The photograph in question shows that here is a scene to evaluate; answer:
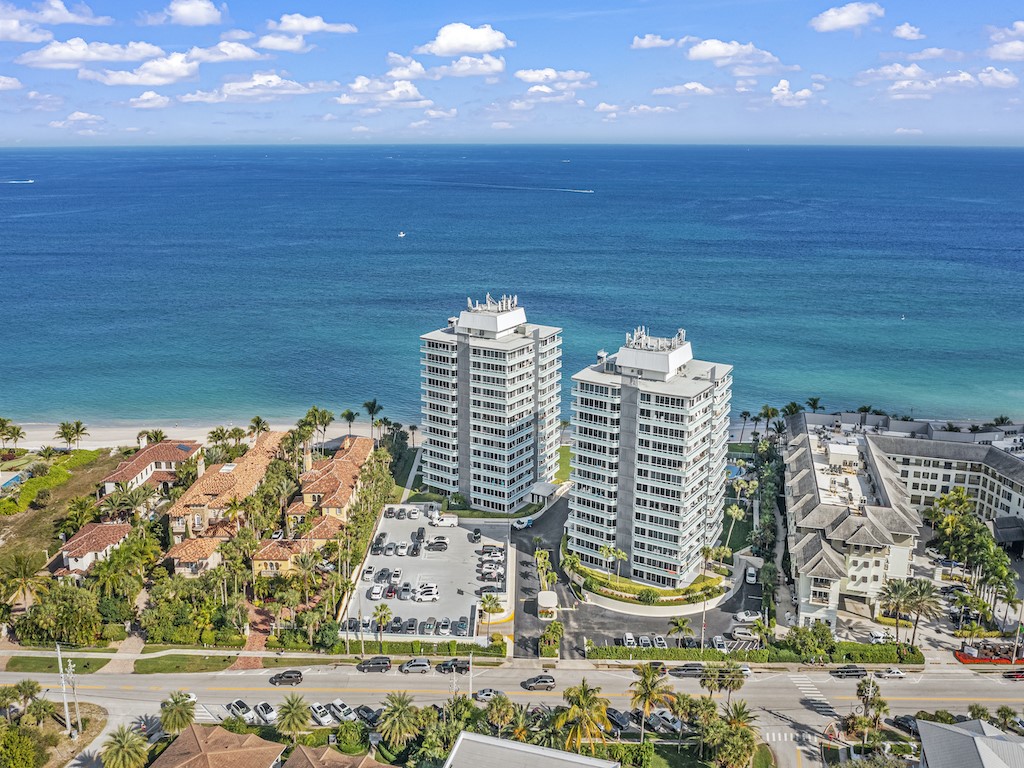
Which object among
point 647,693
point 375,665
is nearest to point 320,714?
point 375,665

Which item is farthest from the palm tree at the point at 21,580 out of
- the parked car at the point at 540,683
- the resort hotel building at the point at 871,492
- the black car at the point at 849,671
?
the black car at the point at 849,671

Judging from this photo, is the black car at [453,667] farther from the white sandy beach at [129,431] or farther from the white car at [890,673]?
the white sandy beach at [129,431]

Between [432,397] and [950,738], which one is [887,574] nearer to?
[950,738]

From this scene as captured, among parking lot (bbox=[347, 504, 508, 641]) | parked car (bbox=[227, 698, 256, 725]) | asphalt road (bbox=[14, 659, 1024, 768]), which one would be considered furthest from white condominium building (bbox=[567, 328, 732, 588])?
parked car (bbox=[227, 698, 256, 725])

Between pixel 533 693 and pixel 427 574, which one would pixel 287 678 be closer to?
pixel 533 693

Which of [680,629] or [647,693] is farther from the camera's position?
[680,629]

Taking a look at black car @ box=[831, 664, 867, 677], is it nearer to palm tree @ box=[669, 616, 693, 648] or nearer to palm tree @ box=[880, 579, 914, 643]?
palm tree @ box=[880, 579, 914, 643]
